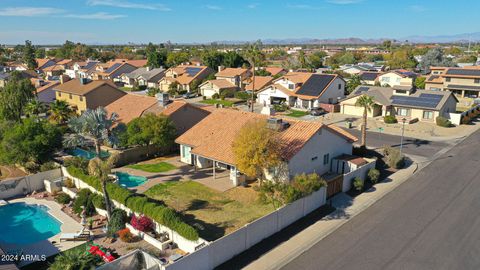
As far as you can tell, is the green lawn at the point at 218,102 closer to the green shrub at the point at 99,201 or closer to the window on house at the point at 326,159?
the window on house at the point at 326,159

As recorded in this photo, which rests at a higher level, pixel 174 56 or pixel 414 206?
pixel 174 56

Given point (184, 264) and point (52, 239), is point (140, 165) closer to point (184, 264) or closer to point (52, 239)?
point (52, 239)

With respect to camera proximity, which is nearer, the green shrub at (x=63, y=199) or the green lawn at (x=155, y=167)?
the green shrub at (x=63, y=199)

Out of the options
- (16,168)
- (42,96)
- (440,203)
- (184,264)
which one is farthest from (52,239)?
(42,96)

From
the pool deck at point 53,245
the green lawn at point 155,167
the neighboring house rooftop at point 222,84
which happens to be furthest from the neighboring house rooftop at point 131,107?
the neighboring house rooftop at point 222,84

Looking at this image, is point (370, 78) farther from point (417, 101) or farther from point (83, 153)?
point (83, 153)

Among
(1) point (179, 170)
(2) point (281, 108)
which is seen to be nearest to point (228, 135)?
(1) point (179, 170)
